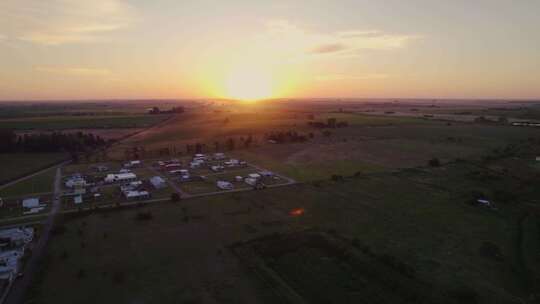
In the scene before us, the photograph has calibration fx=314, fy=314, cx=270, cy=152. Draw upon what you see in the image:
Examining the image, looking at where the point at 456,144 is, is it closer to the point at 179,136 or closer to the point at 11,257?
the point at 179,136

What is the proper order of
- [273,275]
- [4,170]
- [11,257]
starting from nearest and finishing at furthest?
[273,275]
[11,257]
[4,170]

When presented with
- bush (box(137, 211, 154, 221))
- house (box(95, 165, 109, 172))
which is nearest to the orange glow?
bush (box(137, 211, 154, 221))

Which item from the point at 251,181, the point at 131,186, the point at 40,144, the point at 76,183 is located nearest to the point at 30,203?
the point at 76,183

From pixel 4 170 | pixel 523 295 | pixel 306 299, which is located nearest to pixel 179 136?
pixel 4 170

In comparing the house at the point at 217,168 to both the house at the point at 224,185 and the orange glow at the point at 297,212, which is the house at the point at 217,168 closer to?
the house at the point at 224,185

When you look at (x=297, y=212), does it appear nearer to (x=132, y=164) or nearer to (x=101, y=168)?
(x=132, y=164)

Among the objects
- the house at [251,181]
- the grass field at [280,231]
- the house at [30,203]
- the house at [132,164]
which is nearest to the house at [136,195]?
the grass field at [280,231]
